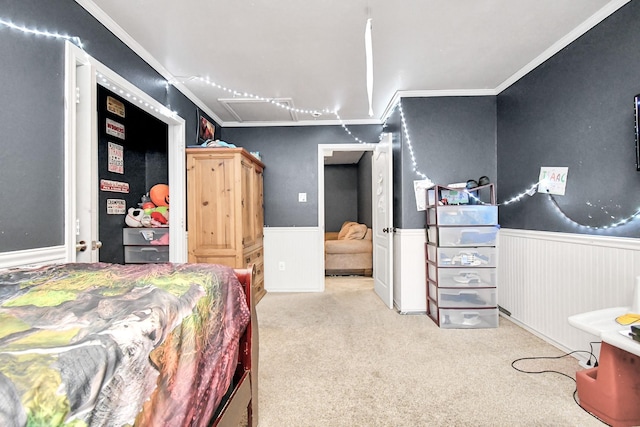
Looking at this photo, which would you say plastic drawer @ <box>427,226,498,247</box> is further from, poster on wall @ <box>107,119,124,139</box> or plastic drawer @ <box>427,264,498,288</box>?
poster on wall @ <box>107,119,124,139</box>

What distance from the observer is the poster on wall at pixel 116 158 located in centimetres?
327

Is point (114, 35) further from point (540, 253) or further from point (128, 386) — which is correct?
point (540, 253)

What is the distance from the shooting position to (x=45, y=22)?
163 cm

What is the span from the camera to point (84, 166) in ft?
6.05

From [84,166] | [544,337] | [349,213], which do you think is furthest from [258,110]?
[349,213]

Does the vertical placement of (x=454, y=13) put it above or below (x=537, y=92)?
above

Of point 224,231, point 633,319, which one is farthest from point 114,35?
point 633,319

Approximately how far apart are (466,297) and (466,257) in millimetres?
376

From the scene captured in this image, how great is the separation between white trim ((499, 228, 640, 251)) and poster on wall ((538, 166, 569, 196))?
0.32 metres

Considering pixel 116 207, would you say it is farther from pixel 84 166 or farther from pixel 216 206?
pixel 84 166

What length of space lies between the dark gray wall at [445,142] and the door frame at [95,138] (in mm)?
2221

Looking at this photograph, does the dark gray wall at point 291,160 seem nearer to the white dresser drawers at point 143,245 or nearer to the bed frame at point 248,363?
the white dresser drawers at point 143,245

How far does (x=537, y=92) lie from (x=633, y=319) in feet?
6.19

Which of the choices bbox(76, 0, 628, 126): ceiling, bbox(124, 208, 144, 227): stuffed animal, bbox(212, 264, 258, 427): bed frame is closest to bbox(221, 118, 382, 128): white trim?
bbox(76, 0, 628, 126): ceiling
